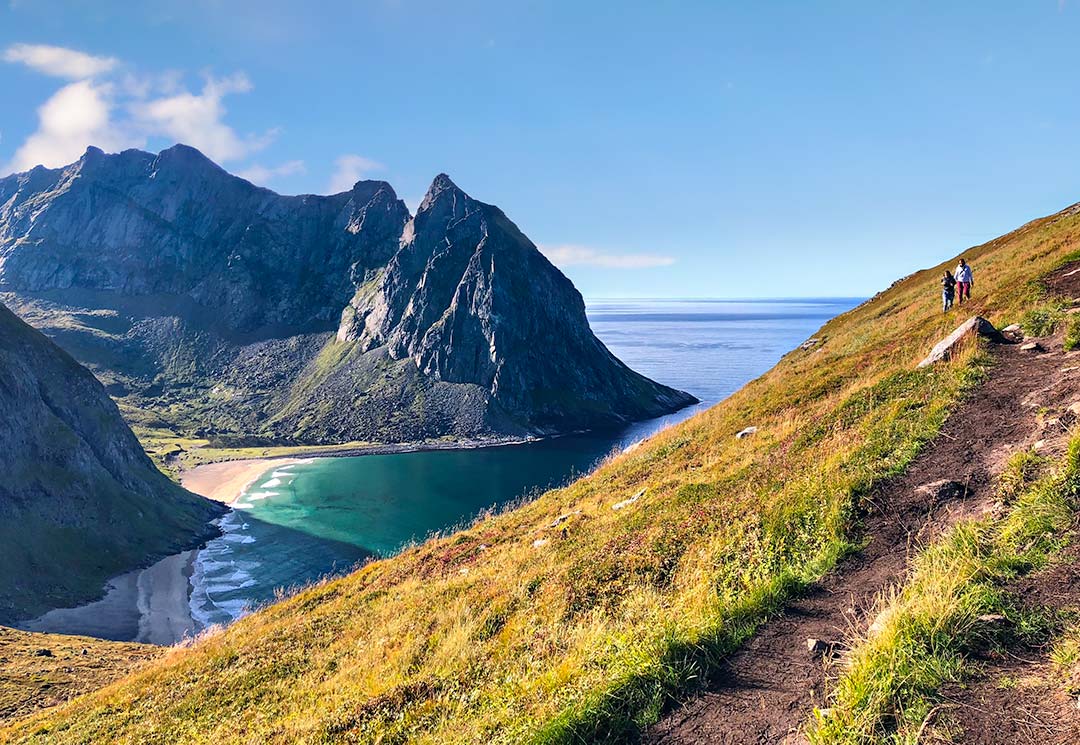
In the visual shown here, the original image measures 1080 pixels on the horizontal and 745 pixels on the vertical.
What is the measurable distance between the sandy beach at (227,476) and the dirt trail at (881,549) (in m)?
123

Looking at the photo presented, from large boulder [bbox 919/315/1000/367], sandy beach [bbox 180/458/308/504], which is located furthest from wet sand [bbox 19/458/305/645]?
large boulder [bbox 919/315/1000/367]

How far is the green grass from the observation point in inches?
208

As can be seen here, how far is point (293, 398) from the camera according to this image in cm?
19588

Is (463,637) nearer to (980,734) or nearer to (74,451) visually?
(980,734)

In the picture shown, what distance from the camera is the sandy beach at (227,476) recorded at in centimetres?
11332

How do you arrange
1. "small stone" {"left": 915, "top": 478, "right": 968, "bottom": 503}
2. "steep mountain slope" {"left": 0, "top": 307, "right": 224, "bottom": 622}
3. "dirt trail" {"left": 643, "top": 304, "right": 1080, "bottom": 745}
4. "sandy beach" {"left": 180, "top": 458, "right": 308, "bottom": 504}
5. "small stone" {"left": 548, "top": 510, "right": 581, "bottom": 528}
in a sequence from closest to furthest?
"dirt trail" {"left": 643, "top": 304, "right": 1080, "bottom": 745}
"small stone" {"left": 915, "top": 478, "right": 968, "bottom": 503}
"small stone" {"left": 548, "top": 510, "right": 581, "bottom": 528}
"steep mountain slope" {"left": 0, "top": 307, "right": 224, "bottom": 622}
"sandy beach" {"left": 180, "top": 458, "right": 308, "bottom": 504}

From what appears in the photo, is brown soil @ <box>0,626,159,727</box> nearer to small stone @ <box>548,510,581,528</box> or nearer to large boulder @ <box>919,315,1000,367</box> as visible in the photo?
small stone @ <box>548,510,581,528</box>

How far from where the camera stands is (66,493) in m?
77.9

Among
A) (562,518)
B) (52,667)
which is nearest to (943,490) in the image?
(562,518)

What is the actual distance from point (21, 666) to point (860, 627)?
50.5 meters

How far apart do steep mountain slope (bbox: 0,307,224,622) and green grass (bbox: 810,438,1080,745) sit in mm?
84017

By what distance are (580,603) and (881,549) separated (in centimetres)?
561

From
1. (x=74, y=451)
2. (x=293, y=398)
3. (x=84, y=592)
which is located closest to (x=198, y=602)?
(x=84, y=592)

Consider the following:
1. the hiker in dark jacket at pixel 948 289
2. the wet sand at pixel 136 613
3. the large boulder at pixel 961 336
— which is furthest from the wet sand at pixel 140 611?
the hiker in dark jacket at pixel 948 289
